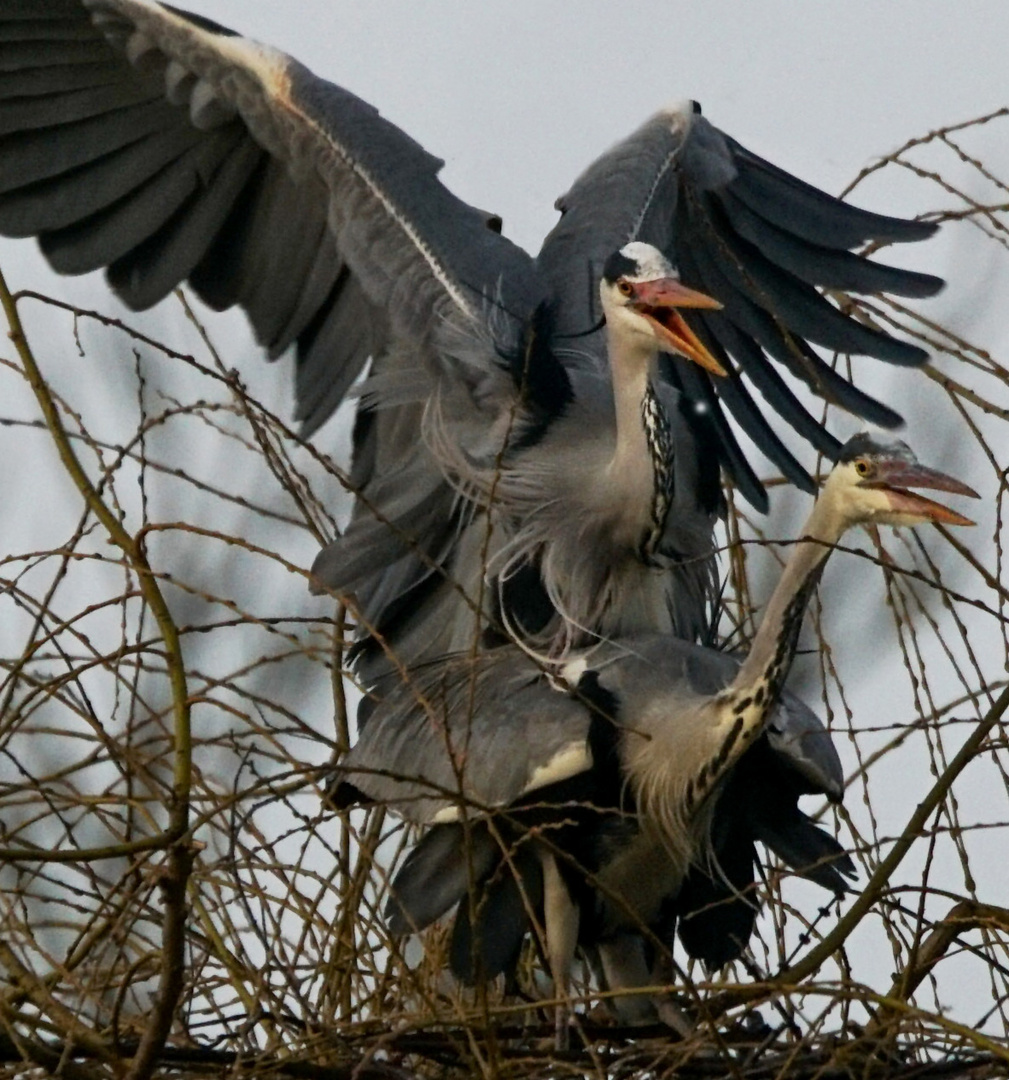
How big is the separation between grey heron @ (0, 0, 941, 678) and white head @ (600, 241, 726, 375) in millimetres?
11

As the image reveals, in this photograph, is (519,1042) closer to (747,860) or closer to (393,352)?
(747,860)

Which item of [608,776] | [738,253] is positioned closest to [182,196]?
[738,253]

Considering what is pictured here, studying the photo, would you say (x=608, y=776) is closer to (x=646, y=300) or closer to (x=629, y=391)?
(x=629, y=391)

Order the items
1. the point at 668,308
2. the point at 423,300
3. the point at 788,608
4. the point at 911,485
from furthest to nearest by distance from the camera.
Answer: the point at 423,300 < the point at 668,308 < the point at 788,608 < the point at 911,485

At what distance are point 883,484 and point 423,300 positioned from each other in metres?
1.11

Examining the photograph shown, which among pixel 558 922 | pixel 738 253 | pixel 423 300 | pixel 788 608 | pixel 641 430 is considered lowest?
→ pixel 558 922

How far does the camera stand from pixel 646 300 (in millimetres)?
3512

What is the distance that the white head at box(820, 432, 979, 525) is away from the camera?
2.95 meters

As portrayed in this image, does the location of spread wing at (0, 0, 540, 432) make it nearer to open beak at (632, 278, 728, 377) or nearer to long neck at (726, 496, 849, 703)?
open beak at (632, 278, 728, 377)

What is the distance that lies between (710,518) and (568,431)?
0.32 metres

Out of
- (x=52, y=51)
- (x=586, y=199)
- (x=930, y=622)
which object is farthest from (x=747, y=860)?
(x=52, y=51)

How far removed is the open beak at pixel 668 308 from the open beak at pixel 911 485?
1.80ft

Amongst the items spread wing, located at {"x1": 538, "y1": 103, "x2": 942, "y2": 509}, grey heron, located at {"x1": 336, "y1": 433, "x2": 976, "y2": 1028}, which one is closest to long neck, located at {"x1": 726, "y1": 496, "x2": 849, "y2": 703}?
grey heron, located at {"x1": 336, "y1": 433, "x2": 976, "y2": 1028}

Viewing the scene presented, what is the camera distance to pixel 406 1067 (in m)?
2.75
